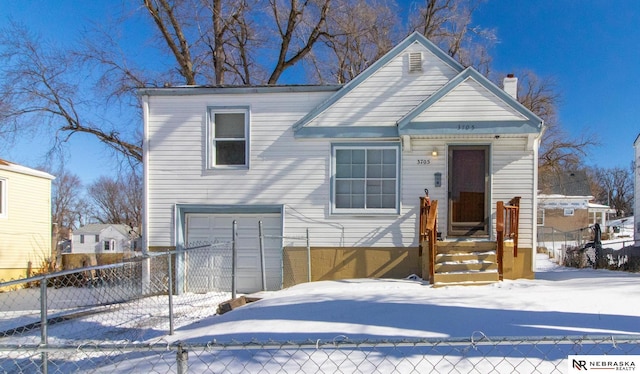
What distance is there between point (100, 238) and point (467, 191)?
154 feet

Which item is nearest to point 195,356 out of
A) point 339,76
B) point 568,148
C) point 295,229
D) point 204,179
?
point 295,229

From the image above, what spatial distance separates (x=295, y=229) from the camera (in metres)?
10.2

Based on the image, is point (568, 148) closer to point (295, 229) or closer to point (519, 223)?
point (519, 223)

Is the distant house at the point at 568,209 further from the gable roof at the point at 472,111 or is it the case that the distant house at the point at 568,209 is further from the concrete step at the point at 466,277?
the concrete step at the point at 466,277

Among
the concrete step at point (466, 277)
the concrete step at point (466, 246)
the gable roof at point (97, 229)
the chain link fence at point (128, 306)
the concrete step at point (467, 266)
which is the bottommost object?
the gable roof at point (97, 229)

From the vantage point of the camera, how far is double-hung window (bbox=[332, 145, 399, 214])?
10117mm

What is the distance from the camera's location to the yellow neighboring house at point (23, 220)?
51.9 feet

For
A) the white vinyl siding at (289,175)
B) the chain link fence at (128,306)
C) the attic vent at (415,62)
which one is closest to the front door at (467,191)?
the white vinyl siding at (289,175)

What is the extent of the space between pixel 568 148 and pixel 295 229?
23237 millimetres

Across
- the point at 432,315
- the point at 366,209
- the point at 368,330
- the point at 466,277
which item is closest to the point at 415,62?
the point at 366,209

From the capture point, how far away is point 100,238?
4806 cm

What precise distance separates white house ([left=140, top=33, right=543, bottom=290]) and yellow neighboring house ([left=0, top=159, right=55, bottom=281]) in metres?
8.88

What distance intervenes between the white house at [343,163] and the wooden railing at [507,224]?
1.01 ft

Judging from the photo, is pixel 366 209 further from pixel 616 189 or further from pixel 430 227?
pixel 616 189
